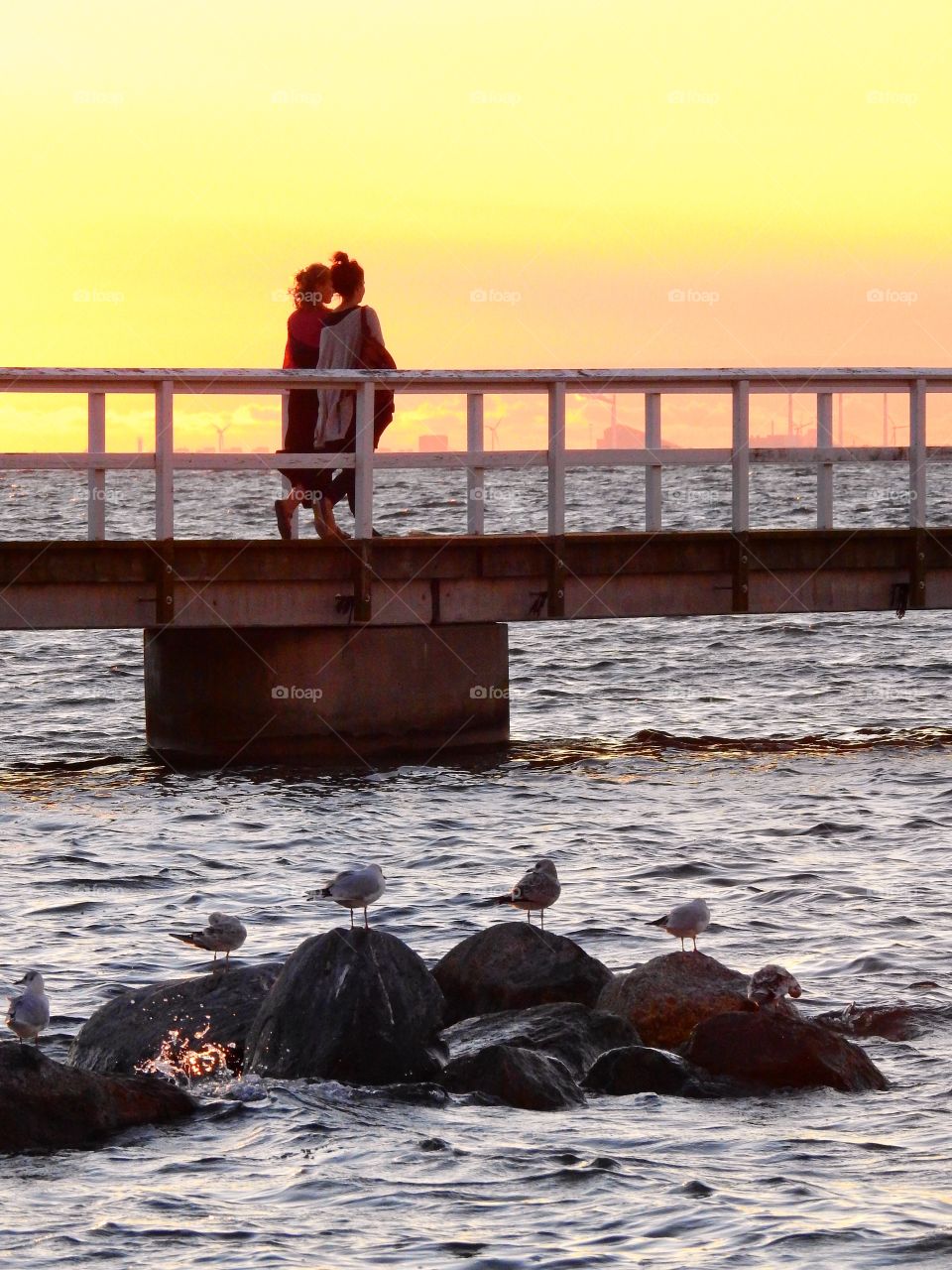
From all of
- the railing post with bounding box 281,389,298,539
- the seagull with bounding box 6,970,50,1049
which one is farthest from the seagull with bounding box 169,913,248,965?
the railing post with bounding box 281,389,298,539

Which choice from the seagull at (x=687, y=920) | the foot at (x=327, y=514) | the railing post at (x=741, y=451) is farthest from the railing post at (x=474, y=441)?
the seagull at (x=687, y=920)

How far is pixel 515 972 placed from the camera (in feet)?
28.6

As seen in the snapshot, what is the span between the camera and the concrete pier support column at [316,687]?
48.4 ft

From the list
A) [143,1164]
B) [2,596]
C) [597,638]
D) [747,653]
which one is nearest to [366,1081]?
[143,1164]

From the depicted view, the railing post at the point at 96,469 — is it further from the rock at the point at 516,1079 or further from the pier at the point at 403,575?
the rock at the point at 516,1079

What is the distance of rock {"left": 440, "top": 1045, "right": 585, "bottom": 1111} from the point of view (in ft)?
24.9

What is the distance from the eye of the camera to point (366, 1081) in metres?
7.85

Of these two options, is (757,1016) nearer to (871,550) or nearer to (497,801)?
(497,801)

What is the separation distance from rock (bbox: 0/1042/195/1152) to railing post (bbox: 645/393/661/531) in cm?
839

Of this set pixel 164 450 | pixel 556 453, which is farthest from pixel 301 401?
pixel 556 453

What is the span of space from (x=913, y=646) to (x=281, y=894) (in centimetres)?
1909

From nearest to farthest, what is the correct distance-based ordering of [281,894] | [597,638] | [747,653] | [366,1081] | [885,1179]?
[885,1179] → [366,1081] → [281,894] → [747,653] → [597,638]

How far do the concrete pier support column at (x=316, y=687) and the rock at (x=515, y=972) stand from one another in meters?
5.89

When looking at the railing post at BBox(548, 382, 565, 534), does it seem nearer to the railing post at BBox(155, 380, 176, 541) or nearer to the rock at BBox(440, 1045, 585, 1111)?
the railing post at BBox(155, 380, 176, 541)
